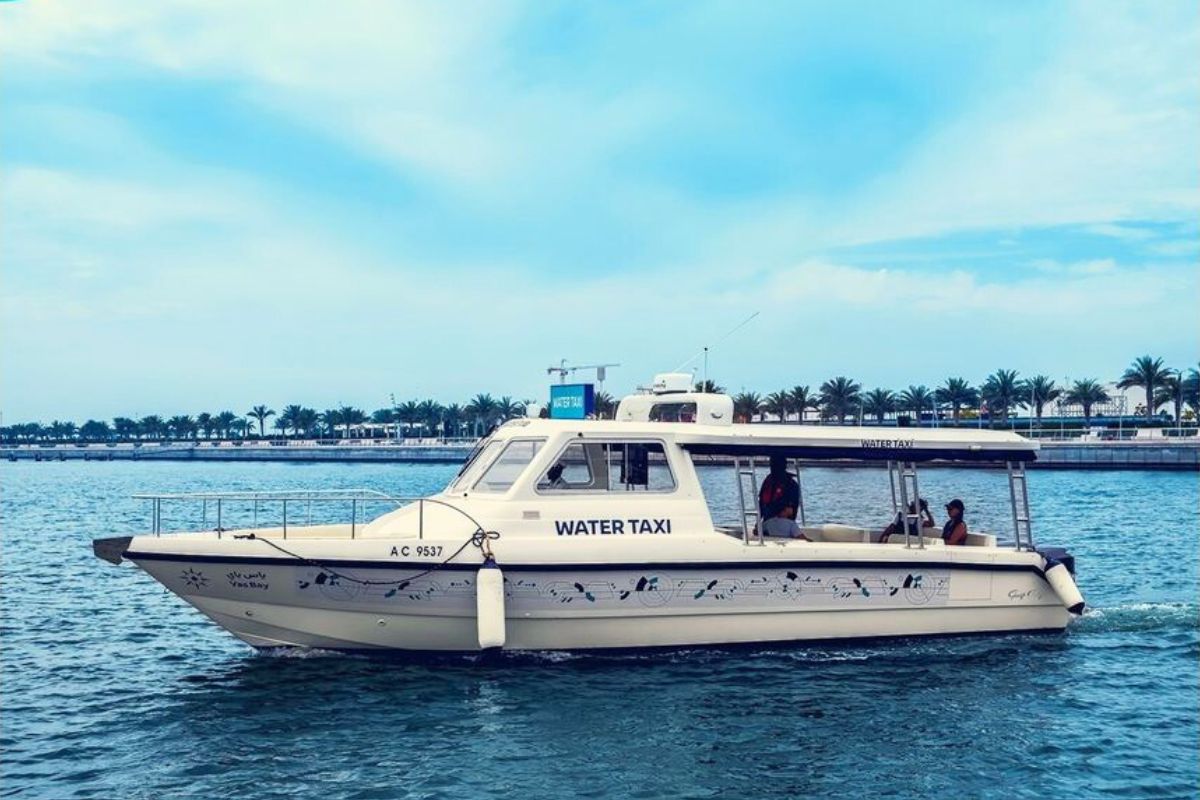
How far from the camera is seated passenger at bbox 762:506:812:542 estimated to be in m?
14.4

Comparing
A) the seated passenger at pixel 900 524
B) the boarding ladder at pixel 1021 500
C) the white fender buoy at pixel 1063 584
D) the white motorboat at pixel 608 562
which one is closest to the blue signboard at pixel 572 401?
the white motorboat at pixel 608 562

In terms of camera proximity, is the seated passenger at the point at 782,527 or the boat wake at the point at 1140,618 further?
the boat wake at the point at 1140,618

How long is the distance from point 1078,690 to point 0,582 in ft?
68.5

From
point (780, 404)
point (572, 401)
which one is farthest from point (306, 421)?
point (572, 401)

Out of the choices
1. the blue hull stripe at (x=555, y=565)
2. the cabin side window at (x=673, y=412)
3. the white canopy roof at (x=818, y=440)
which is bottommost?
the blue hull stripe at (x=555, y=565)

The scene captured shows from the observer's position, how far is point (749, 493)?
14.6m

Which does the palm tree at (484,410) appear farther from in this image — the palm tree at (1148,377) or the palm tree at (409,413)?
the palm tree at (1148,377)

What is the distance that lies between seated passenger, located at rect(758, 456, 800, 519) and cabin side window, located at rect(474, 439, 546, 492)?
335 cm

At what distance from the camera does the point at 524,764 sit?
32.6ft

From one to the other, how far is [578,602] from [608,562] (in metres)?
0.63

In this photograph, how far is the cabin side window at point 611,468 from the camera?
44.3 ft

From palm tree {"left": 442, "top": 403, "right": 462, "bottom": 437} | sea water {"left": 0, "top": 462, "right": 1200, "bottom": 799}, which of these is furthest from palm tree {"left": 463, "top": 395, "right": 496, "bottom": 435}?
sea water {"left": 0, "top": 462, "right": 1200, "bottom": 799}

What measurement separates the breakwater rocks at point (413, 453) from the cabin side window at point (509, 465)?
8.06 feet

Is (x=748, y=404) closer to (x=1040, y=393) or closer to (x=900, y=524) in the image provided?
(x=1040, y=393)
